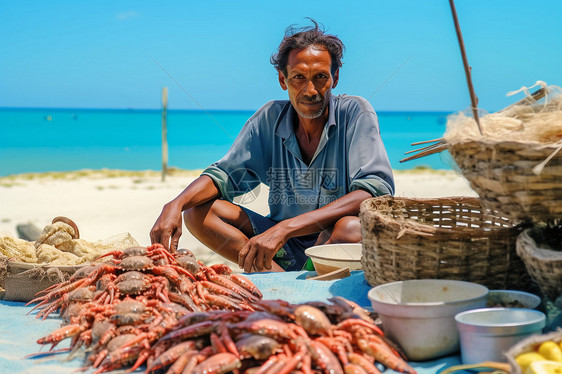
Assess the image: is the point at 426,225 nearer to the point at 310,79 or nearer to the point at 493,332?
the point at 493,332

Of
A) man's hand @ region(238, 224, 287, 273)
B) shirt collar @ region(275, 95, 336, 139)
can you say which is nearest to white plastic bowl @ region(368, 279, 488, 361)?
man's hand @ region(238, 224, 287, 273)

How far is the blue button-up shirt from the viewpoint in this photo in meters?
3.60

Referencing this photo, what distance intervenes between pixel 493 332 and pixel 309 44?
2.61 m

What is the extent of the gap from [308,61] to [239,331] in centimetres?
239

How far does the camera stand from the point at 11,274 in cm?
277

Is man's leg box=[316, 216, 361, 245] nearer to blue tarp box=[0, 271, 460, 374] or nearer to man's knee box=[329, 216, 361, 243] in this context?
man's knee box=[329, 216, 361, 243]

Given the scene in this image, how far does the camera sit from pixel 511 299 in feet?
6.46

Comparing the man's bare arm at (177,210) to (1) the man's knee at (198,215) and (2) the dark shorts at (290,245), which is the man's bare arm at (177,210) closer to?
(1) the man's knee at (198,215)

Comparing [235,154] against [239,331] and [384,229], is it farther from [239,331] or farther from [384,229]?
[239,331]

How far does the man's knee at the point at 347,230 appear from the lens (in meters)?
3.27

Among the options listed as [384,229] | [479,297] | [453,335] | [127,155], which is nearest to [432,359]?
[453,335]

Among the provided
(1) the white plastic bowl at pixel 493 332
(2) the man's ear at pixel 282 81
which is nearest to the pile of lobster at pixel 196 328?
(1) the white plastic bowl at pixel 493 332

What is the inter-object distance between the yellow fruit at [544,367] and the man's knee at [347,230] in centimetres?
183

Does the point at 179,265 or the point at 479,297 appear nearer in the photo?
the point at 479,297
